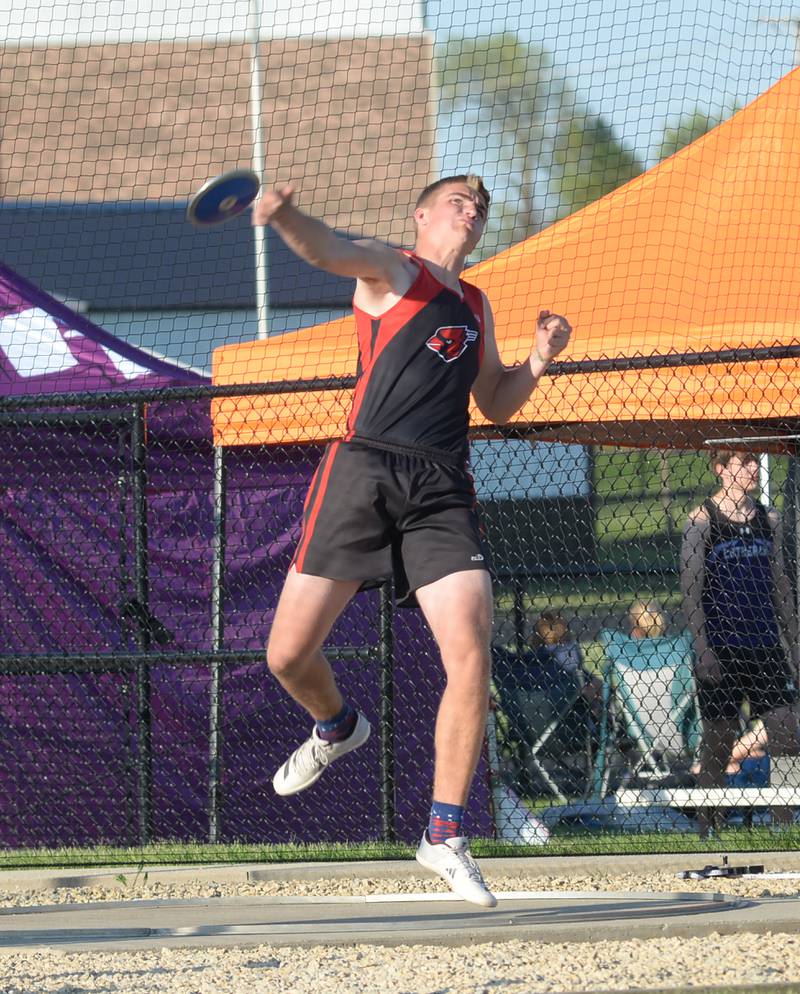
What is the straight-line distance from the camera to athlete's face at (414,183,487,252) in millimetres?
4488

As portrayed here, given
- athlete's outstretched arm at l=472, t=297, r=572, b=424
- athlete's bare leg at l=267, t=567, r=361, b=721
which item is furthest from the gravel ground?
athlete's outstretched arm at l=472, t=297, r=572, b=424

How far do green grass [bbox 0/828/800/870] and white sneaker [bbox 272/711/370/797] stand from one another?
59.4 inches

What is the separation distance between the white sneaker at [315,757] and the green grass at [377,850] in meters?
1.51

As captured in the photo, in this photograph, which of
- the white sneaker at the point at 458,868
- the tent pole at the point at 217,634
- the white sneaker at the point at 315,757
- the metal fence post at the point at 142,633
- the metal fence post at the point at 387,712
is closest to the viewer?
the white sneaker at the point at 458,868

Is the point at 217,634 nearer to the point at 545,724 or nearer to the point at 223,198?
the point at 545,724

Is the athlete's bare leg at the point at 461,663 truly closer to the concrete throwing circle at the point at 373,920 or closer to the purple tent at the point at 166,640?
the concrete throwing circle at the point at 373,920

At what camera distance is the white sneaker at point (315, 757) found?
4.66 m

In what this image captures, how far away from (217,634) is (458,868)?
303cm

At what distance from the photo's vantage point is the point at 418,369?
435 centimetres

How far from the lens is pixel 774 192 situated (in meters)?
7.32

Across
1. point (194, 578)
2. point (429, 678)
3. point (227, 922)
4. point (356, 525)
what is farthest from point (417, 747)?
point (356, 525)

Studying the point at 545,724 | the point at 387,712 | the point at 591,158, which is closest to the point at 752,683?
the point at 545,724

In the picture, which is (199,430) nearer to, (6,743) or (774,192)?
(6,743)

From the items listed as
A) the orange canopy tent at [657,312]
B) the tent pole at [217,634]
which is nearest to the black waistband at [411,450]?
the orange canopy tent at [657,312]
